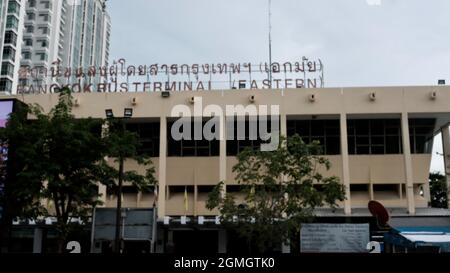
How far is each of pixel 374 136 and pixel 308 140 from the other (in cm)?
402

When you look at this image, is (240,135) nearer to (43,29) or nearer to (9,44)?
(9,44)

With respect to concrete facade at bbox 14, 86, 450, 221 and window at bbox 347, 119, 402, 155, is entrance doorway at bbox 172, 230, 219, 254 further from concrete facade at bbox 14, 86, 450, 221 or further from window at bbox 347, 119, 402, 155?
window at bbox 347, 119, 402, 155

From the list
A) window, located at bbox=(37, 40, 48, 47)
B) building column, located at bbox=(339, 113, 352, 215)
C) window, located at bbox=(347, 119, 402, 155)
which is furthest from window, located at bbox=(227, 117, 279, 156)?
window, located at bbox=(37, 40, 48, 47)

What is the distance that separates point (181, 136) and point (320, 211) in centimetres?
963

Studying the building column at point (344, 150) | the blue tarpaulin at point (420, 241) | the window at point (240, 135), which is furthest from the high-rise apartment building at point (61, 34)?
the blue tarpaulin at point (420, 241)

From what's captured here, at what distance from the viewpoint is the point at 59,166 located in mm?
17797

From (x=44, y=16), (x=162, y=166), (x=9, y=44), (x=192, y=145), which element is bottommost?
(x=162, y=166)

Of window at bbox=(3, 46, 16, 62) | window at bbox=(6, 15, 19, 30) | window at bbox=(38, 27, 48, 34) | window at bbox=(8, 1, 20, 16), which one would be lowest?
window at bbox=(3, 46, 16, 62)

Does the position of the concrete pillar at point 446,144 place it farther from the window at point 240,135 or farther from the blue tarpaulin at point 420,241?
the blue tarpaulin at point 420,241

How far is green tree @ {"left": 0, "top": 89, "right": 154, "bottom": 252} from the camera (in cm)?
1781

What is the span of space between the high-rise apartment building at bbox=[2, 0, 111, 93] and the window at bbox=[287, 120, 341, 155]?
141 ft

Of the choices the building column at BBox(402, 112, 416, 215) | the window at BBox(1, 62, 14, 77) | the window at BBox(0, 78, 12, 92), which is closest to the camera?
the building column at BBox(402, 112, 416, 215)

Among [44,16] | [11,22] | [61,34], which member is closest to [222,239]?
[11,22]

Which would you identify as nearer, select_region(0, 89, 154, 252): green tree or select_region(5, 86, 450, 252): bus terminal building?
select_region(0, 89, 154, 252): green tree
